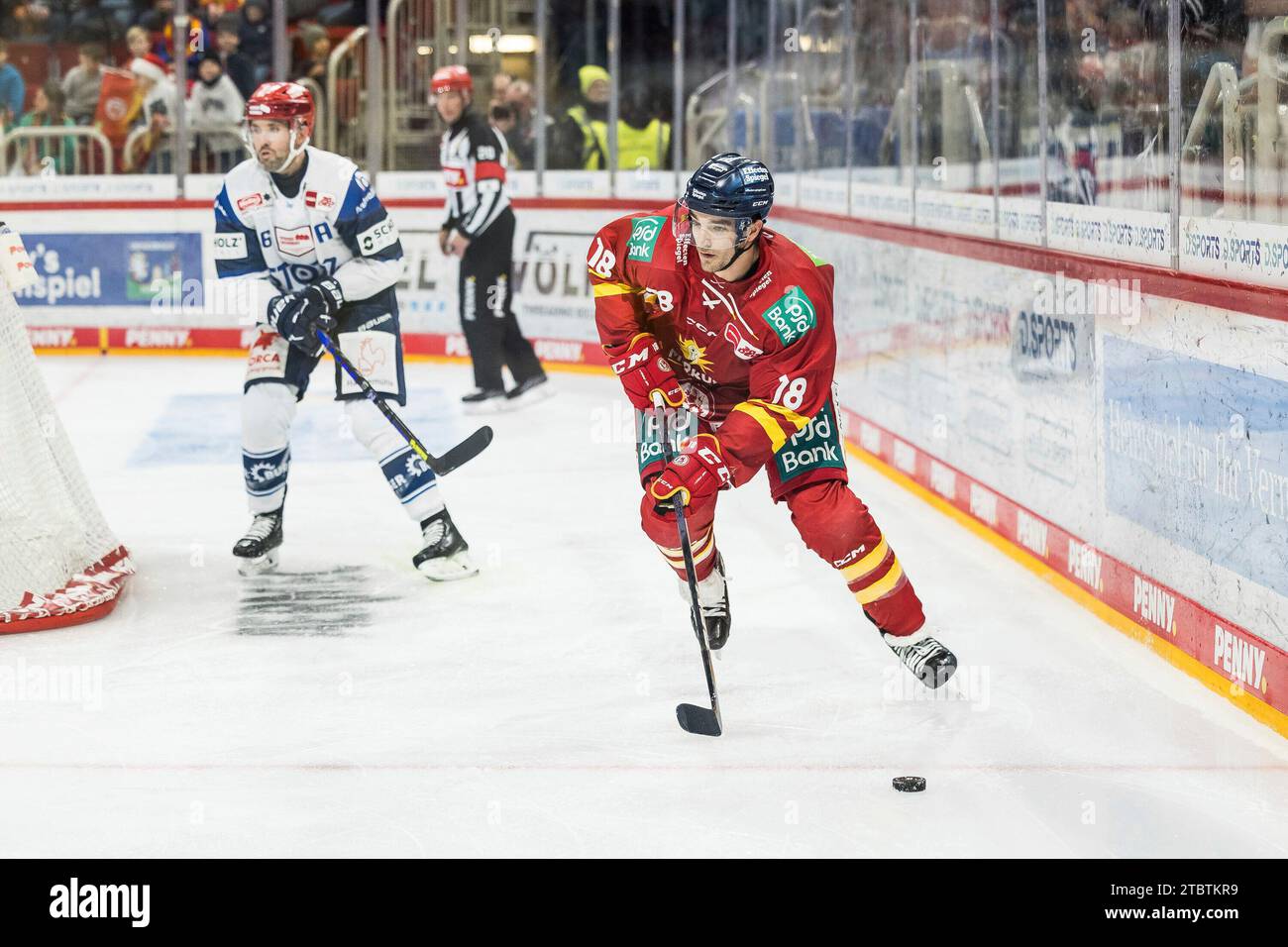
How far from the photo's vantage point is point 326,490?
673 cm

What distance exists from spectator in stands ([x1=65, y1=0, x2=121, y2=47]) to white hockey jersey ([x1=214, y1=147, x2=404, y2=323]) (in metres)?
6.15

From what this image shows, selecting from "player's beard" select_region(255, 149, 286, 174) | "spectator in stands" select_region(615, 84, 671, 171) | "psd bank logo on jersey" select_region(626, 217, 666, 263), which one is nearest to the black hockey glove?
"player's beard" select_region(255, 149, 286, 174)

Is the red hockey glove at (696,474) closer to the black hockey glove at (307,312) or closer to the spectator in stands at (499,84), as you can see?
the black hockey glove at (307,312)

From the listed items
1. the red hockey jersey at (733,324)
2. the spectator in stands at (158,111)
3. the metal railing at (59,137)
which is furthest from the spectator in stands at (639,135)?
the red hockey jersey at (733,324)

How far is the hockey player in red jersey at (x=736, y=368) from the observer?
12.2ft

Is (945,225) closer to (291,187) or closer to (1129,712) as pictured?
(291,187)

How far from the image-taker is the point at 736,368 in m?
4.04

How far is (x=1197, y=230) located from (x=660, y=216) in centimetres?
142

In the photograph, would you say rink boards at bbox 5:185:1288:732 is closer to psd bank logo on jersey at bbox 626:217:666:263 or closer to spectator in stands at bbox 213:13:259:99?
psd bank logo on jersey at bbox 626:217:666:263

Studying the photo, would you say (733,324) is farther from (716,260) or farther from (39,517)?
(39,517)

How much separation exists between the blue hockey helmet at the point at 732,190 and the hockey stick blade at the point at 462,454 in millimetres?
1855

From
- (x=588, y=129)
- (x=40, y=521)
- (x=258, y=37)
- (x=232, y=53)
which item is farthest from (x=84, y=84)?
(x=40, y=521)
